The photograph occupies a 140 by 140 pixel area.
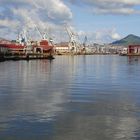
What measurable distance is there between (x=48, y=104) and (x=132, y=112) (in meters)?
4.24

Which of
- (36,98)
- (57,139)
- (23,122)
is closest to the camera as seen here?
(57,139)

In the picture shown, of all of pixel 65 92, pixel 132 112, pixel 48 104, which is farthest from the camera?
pixel 65 92

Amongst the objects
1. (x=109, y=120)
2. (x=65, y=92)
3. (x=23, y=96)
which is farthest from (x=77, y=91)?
(x=109, y=120)

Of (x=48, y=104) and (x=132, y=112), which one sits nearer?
(x=132, y=112)

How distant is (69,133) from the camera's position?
13.6m

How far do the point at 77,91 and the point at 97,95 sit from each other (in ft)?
8.20

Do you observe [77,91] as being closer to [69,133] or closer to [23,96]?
[23,96]

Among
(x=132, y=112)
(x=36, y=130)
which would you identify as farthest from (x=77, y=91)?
(x=36, y=130)

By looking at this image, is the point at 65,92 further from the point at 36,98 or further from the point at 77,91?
the point at 36,98

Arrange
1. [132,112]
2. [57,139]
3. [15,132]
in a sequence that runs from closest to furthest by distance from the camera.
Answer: [57,139] → [15,132] → [132,112]

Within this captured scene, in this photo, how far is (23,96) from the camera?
77.0 ft

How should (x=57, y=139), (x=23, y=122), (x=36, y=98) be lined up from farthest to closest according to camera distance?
(x=36, y=98) → (x=23, y=122) → (x=57, y=139)

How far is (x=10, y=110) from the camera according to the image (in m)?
18.0

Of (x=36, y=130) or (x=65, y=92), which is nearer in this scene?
(x=36, y=130)
